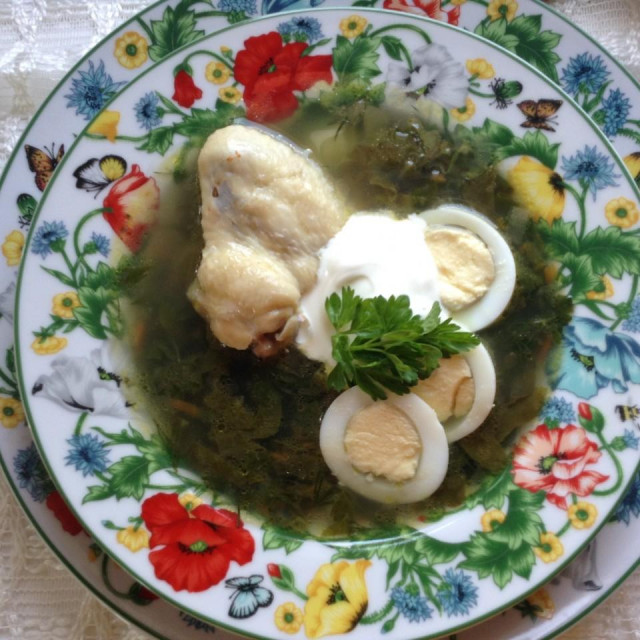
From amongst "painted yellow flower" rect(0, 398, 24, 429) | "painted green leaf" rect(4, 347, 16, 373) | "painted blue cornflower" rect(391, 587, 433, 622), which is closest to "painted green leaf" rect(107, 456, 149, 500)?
"painted yellow flower" rect(0, 398, 24, 429)

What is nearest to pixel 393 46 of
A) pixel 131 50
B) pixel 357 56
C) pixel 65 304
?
pixel 357 56

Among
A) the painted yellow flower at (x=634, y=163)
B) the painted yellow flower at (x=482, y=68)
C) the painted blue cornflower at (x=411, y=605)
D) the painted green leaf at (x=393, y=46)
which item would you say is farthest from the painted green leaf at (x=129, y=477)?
the painted yellow flower at (x=634, y=163)

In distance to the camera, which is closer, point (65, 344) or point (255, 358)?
point (65, 344)

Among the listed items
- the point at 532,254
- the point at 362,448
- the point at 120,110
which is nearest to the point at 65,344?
the point at 120,110

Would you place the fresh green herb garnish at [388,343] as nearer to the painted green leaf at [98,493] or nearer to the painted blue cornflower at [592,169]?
the painted blue cornflower at [592,169]

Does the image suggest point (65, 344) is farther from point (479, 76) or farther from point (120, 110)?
point (479, 76)

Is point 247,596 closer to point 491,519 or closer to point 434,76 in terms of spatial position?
point 491,519

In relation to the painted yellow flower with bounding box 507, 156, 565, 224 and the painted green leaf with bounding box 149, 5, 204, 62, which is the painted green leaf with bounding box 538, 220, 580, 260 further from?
the painted green leaf with bounding box 149, 5, 204, 62
